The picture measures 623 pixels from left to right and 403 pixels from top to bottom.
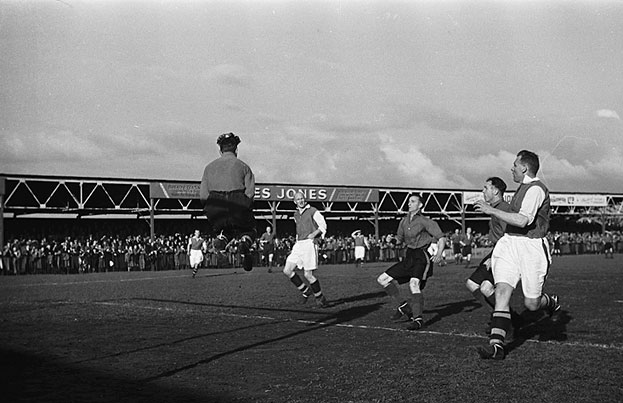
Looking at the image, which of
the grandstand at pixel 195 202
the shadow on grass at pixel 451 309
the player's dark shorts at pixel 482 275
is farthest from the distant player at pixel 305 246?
the grandstand at pixel 195 202

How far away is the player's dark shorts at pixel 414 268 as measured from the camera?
10789 millimetres

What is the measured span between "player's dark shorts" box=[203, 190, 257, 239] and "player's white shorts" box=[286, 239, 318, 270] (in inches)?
260

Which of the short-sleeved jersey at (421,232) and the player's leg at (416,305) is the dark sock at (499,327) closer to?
the player's leg at (416,305)

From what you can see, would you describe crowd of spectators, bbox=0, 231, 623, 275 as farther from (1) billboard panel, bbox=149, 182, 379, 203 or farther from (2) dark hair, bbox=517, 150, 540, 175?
(2) dark hair, bbox=517, 150, 540, 175

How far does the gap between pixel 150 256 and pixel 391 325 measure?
2829 centimetres

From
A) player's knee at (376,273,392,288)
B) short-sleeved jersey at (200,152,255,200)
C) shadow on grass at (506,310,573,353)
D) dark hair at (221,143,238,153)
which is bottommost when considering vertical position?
shadow on grass at (506,310,573,353)

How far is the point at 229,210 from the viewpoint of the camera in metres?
7.45

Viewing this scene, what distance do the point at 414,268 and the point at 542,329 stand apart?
6.85ft

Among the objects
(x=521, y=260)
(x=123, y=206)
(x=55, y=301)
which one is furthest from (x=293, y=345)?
(x=123, y=206)

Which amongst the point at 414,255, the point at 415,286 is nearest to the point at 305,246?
the point at 414,255

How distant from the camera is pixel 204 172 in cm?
763

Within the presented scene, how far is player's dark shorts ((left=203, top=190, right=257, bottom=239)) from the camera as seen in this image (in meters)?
7.42

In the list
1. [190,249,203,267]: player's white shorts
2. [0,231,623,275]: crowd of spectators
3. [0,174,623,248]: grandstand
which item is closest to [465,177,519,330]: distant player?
[0,174,623,248]: grandstand

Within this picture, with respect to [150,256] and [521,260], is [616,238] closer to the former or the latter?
[150,256]
